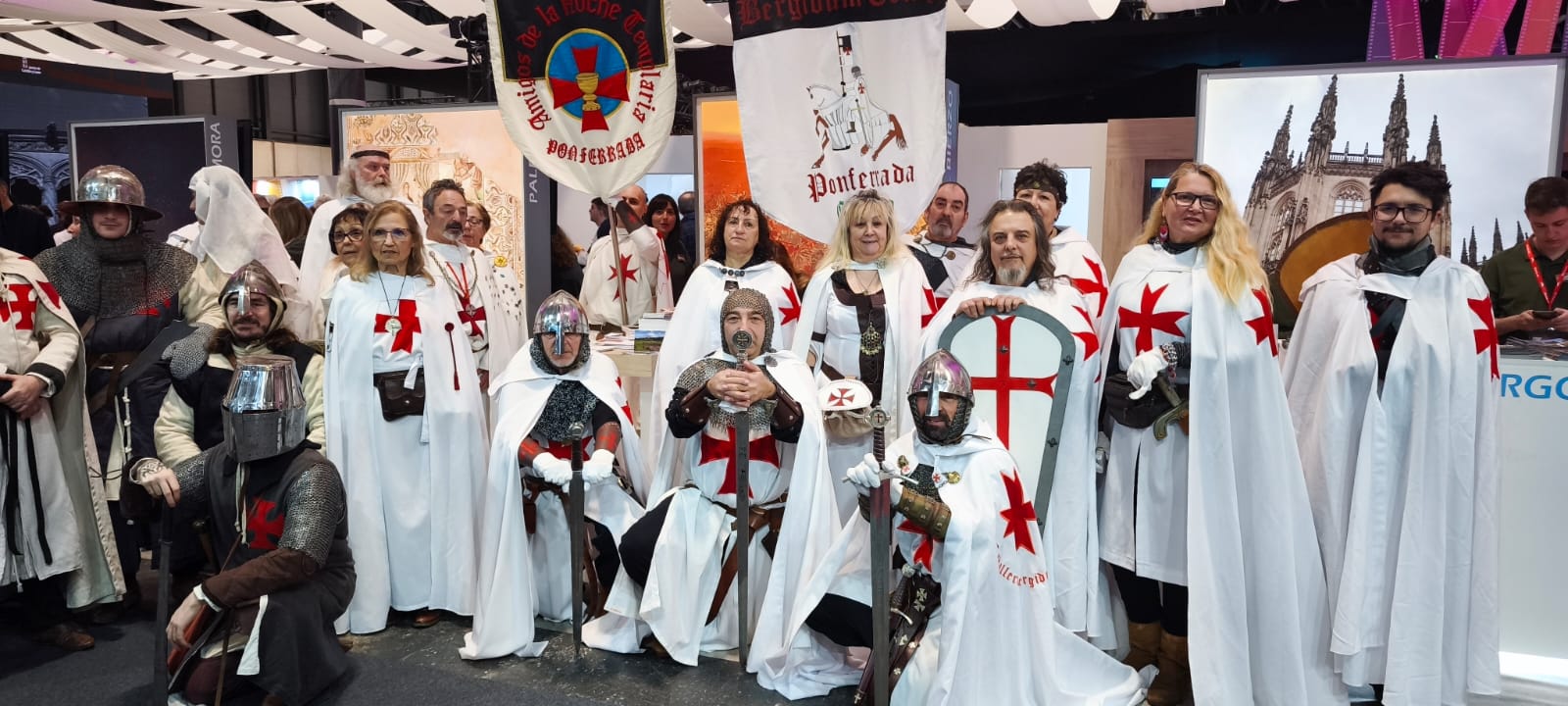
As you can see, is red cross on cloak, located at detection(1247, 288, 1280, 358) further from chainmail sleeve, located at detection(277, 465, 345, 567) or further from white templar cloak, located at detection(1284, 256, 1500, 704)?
chainmail sleeve, located at detection(277, 465, 345, 567)

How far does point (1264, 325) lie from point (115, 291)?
4.33m

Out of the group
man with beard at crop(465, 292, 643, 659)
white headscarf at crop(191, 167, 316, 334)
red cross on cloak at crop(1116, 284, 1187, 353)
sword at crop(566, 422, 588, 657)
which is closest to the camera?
red cross on cloak at crop(1116, 284, 1187, 353)

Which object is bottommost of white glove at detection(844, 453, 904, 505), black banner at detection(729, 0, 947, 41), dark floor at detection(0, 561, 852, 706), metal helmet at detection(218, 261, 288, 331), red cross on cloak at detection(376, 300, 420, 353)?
dark floor at detection(0, 561, 852, 706)

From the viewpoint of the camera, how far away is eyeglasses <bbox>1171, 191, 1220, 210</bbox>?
3.21m

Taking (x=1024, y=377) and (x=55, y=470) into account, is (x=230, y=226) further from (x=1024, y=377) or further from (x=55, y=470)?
(x=1024, y=377)

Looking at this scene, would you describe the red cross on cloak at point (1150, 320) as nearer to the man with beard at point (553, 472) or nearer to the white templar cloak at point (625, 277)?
the man with beard at point (553, 472)

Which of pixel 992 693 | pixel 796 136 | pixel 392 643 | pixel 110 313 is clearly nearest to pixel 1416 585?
pixel 992 693

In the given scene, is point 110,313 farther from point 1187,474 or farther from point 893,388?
point 1187,474

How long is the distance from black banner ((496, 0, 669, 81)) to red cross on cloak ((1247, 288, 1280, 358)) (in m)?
2.50

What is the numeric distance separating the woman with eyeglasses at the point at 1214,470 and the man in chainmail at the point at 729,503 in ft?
3.47

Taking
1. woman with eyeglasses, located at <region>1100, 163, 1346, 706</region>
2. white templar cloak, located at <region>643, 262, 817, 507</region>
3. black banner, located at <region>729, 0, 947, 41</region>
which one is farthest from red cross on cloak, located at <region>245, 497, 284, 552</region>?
woman with eyeglasses, located at <region>1100, 163, 1346, 706</region>

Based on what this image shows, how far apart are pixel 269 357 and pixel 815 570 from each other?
190cm

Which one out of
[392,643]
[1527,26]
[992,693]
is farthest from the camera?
[1527,26]

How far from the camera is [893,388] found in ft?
12.9
